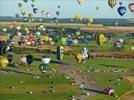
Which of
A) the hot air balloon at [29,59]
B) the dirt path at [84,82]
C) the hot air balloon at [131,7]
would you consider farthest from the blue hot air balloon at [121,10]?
the hot air balloon at [29,59]

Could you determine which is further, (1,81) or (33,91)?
(1,81)

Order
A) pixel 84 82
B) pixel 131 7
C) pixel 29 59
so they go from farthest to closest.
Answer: pixel 131 7
pixel 29 59
pixel 84 82

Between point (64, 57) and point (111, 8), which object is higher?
point (111, 8)

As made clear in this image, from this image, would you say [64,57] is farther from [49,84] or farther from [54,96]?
[54,96]

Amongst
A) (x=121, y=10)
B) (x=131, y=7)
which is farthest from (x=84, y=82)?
(x=131, y=7)

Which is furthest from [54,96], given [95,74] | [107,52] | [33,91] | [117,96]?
[107,52]

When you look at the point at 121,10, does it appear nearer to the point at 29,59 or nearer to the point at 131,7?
the point at 131,7

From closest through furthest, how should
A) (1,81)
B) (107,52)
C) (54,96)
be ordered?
1. (54,96)
2. (1,81)
3. (107,52)

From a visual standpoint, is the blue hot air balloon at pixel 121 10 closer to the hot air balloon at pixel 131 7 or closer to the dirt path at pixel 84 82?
the hot air balloon at pixel 131 7
